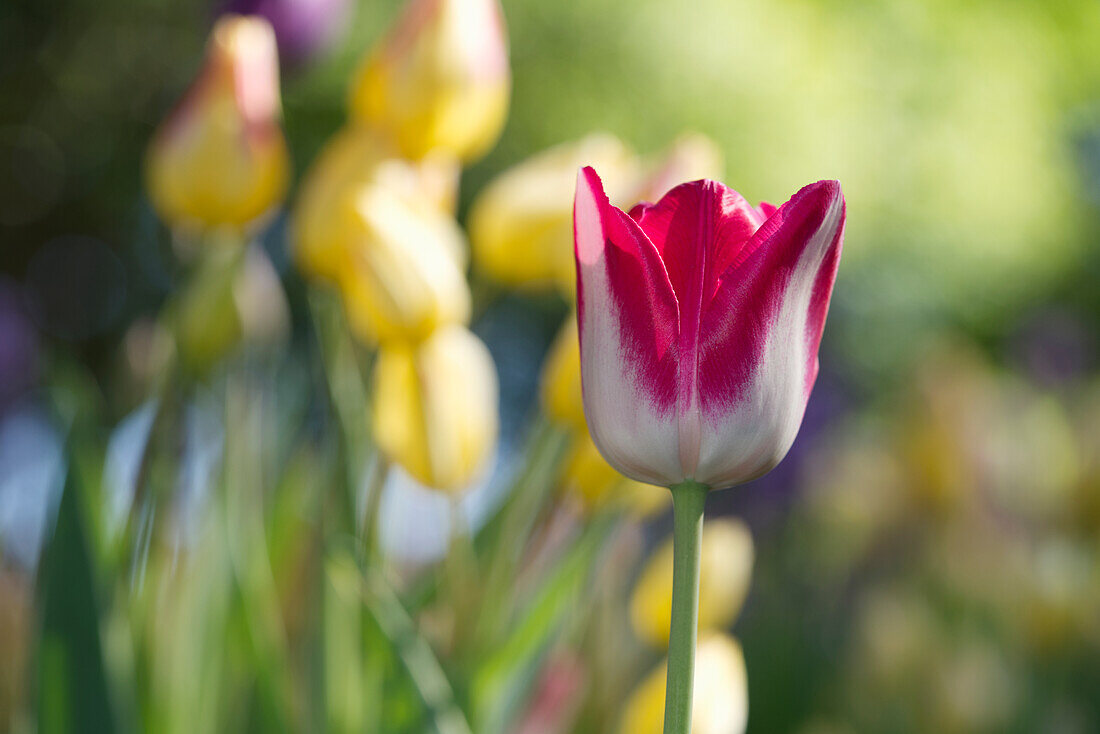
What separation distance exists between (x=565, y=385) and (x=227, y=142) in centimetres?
17

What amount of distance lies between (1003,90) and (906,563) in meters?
1.98

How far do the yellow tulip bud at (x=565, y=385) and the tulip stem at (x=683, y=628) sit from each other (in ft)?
0.56

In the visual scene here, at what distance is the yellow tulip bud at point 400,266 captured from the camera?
346mm

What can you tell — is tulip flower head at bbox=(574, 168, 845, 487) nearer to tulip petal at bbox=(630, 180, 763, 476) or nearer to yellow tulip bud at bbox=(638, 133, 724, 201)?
tulip petal at bbox=(630, 180, 763, 476)

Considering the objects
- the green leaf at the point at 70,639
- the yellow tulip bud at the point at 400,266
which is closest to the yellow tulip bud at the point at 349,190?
the yellow tulip bud at the point at 400,266

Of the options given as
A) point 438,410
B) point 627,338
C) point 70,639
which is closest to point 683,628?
point 627,338

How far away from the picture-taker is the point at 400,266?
1.15 ft

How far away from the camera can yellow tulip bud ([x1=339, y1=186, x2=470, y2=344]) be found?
1.13 feet

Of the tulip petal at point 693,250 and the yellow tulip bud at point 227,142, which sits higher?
the yellow tulip bud at point 227,142

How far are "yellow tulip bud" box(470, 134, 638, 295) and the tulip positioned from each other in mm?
188

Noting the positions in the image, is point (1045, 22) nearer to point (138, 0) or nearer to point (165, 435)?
point (138, 0)

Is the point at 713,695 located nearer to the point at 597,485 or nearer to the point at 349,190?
the point at 597,485

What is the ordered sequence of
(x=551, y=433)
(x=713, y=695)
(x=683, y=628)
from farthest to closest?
(x=551, y=433), (x=713, y=695), (x=683, y=628)

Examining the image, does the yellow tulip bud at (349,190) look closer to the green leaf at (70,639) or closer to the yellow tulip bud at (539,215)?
the yellow tulip bud at (539,215)
